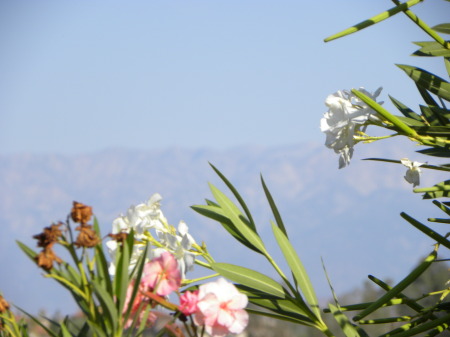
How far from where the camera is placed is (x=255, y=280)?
39.4 inches

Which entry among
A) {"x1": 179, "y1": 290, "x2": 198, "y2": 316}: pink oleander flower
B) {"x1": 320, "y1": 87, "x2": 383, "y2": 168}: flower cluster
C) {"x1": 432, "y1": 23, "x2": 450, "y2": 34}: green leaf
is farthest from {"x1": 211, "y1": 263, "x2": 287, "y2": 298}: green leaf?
{"x1": 432, "y1": 23, "x2": 450, "y2": 34}: green leaf

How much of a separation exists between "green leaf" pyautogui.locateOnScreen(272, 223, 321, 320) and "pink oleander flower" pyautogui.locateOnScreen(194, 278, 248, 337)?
0.35 feet

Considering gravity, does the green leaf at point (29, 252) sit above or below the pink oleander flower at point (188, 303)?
above

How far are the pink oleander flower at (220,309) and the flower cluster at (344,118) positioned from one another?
26 centimetres

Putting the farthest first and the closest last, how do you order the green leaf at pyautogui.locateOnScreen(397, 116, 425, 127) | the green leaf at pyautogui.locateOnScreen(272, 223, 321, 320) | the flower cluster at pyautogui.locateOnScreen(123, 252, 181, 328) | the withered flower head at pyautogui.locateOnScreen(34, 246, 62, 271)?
1. the green leaf at pyautogui.locateOnScreen(397, 116, 425, 127)
2. the green leaf at pyautogui.locateOnScreen(272, 223, 321, 320)
3. the flower cluster at pyautogui.locateOnScreen(123, 252, 181, 328)
4. the withered flower head at pyautogui.locateOnScreen(34, 246, 62, 271)

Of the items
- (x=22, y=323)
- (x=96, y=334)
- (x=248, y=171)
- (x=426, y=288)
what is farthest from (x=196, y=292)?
(x=248, y=171)

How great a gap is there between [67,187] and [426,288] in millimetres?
155867

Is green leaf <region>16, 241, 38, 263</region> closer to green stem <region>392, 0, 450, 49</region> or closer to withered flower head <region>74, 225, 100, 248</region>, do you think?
withered flower head <region>74, 225, 100, 248</region>

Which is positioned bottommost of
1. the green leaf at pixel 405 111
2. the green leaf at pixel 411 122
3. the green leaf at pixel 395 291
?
the green leaf at pixel 395 291

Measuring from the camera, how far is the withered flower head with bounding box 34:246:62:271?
0.75 metres

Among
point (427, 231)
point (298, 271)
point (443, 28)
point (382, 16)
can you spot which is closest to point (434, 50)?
point (443, 28)

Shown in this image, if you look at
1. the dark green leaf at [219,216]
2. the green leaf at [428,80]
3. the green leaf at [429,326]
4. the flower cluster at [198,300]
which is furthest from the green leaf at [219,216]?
the green leaf at [428,80]

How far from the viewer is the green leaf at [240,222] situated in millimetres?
1010

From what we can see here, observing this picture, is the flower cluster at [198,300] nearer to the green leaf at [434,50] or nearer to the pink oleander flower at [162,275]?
the pink oleander flower at [162,275]
